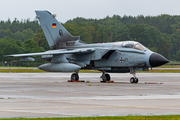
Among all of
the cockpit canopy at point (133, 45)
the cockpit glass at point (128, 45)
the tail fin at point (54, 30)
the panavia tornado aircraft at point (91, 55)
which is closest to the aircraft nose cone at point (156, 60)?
the panavia tornado aircraft at point (91, 55)

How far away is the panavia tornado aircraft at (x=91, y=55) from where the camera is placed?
2381 cm

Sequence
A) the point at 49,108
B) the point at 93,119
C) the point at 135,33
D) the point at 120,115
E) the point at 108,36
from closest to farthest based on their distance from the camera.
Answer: the point at 93,119 → the point at 120,115 → the point at 49,108 → the point at 135,33 → the point at 108,36

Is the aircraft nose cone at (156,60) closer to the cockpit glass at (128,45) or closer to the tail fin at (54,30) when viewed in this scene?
the cockpit glass at (128,45)

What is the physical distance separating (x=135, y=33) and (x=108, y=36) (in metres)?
18.0

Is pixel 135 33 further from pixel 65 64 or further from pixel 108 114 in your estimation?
pixel 108 114

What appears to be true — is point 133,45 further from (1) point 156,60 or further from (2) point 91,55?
(2) point 91,55

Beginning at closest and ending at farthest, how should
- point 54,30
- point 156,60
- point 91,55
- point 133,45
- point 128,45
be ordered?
point 156,60, point 133,45, point 128,45, point 91,55, point 54,30

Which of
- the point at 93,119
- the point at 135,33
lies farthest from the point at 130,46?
the point at 135,33

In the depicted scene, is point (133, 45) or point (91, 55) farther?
point (91, 55)

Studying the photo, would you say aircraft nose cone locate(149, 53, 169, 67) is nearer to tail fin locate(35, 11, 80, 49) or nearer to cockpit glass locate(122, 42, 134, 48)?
cockpit glass locate(122, 42, 134, 48)

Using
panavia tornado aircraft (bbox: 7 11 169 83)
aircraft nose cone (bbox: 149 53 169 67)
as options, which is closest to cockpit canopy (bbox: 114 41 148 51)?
panavia tornado aircraft (bbox: 7 11 169 83)

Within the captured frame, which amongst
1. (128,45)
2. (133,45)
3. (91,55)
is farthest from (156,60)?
(91,55)

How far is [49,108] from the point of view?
1045cm

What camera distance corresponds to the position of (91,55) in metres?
25.8
